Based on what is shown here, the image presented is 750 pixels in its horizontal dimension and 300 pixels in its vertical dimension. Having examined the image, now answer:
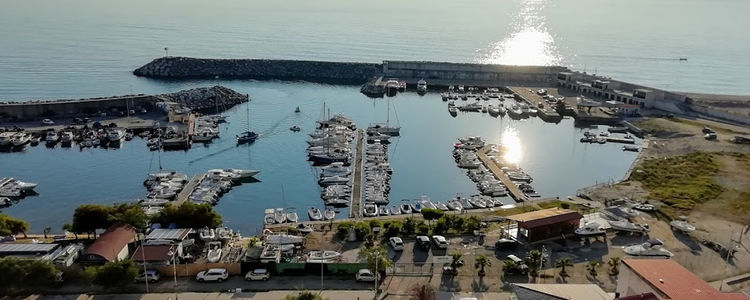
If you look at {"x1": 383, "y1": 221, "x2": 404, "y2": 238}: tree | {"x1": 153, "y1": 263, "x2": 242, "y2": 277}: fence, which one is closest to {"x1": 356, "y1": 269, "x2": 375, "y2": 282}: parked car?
{"x1": 383, "y1": 221, "x2": 404, "y2": 238}: tree

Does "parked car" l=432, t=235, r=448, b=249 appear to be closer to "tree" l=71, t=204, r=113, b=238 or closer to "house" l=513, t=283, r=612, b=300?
"house" l=513, t=283, r=612, b=300

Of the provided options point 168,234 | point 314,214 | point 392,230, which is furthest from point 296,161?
point 168,234

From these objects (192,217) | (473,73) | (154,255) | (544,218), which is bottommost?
(154,255)

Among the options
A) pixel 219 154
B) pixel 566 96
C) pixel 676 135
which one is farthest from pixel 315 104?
pixel 676 135

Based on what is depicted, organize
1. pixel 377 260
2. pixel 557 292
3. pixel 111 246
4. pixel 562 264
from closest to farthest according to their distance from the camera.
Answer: pixel 557 292, pixel 377 260, pixel 111 246, pixel 562 264

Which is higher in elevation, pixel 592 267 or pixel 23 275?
pixel 23 275

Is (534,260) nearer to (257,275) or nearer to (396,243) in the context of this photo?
(396,243)
